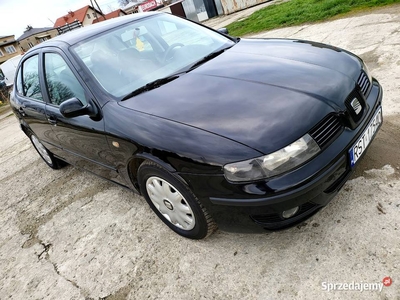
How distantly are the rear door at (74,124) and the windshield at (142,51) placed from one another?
19 cm

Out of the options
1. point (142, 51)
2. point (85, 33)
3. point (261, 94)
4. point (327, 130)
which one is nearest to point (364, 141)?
point (327, 130)

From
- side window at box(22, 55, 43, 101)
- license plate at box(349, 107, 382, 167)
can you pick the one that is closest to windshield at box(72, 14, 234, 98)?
side window at box(22, 55, 43, 101)

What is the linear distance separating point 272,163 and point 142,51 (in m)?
1.70

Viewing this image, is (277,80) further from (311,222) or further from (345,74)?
(311,222)

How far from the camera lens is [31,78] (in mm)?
3344

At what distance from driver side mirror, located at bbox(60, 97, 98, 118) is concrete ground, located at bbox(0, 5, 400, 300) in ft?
3.36

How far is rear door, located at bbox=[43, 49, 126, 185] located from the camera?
7.86ft

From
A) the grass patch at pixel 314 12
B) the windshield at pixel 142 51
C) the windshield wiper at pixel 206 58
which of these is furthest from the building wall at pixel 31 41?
the windshield wiper at pixel 206 58

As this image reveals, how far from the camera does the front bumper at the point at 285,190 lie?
160 centimetres

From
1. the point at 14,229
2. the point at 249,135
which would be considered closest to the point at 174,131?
the point at 249,135

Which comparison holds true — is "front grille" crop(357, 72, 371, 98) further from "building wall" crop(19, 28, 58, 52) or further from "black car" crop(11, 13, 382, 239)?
"building wall" crop(19, 28, 58, 52)

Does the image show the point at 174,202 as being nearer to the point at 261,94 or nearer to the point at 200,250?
the point at 200,250

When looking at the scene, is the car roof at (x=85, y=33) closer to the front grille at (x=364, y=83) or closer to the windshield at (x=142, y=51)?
the windshield at (x=142, y=51)

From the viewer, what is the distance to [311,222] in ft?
6.77
